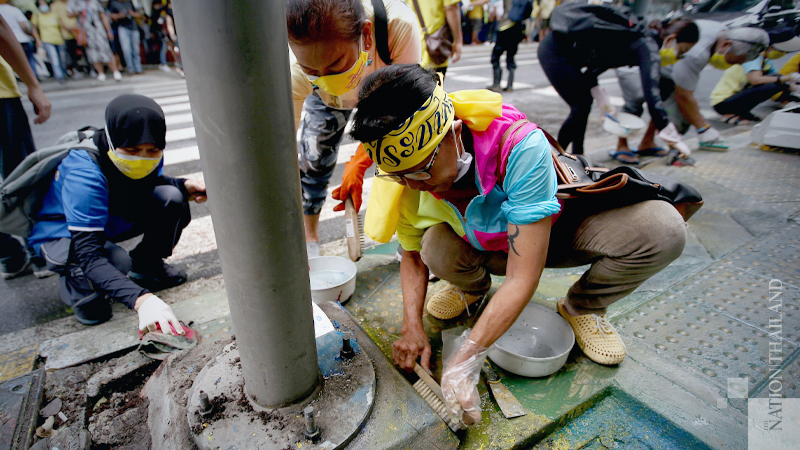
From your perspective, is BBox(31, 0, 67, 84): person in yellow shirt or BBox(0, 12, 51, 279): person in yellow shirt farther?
BBox(31, 0, 67, 84): person in yellow shirt

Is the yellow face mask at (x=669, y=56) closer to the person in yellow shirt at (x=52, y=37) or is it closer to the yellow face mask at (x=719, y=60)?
the yellow face mask at (x=719, y=60)

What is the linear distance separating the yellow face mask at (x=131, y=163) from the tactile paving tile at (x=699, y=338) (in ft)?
8.41

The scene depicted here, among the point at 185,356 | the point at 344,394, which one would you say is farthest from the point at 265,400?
the point at 185,356

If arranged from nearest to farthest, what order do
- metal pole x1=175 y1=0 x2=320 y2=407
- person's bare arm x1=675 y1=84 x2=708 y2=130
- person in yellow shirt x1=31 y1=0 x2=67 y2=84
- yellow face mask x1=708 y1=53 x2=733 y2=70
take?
metal pole x1=175 y1=0 x2=320 y2=407 < person's bare arm x1=675 y1=84 x2=708 y2=130 < yellow face mask x1=708 y1=53 x2=733 y2=70 < person in yellow shirt x1=31 y1=0 x2=67 y2=84

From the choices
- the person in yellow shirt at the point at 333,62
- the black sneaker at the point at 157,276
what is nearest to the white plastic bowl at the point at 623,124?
the person in yellow shirt at the point at 333,62

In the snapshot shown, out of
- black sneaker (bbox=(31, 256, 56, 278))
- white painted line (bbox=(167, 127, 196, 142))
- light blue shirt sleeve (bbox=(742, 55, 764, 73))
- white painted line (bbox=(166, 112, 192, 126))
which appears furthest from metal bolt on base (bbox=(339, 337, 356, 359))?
light blue shirt sleeve (bbox=(742, 55, 764, 73))

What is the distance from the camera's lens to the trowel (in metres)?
1.61

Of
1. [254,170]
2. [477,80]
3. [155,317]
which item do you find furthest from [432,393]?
[477,80]

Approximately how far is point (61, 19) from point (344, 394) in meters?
11.8

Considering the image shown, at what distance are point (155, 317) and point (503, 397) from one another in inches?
62.1

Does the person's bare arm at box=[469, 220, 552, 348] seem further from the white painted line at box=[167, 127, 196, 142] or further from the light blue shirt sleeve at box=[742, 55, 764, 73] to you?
the light blue shirt sleeve at box=[742, 55, 764, 73]

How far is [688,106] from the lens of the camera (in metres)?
4.48

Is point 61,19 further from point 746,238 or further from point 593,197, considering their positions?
point 746,238

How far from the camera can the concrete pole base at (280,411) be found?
131 cm
